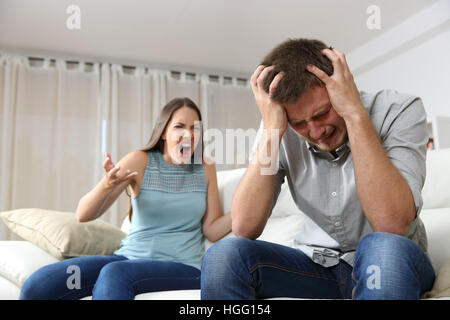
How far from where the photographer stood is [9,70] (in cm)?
407

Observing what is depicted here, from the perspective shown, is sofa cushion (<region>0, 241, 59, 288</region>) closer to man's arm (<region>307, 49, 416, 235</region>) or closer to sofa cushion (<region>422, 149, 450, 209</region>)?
man's arm (<region>307, 49, 416, 235</region>)

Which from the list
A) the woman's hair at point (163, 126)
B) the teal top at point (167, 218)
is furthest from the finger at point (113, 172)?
the woman's hair at point (163, 126)

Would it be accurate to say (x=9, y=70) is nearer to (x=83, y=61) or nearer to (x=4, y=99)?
(x=4, y=99)

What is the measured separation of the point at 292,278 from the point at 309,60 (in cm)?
52

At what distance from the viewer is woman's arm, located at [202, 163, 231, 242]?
1631 millimetres

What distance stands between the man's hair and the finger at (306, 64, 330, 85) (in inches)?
0.4

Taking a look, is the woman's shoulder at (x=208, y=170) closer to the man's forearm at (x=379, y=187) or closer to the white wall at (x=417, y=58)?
the man's forearm at (x=379, y=187)

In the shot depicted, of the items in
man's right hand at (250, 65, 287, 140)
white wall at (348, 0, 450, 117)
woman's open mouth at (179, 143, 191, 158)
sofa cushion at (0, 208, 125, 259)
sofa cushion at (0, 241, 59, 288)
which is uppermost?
white wall at (348, 0, 450, 117)

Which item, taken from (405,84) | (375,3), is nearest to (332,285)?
(375,3)

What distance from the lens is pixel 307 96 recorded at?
102cm

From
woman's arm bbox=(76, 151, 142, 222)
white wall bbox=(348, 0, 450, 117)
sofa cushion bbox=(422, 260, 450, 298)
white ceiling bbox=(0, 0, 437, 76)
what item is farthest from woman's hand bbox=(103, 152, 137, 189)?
white wall bbox=(348, 0, 450, 117)

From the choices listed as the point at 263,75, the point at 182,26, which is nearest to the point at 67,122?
the point at 182,26

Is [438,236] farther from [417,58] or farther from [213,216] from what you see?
[417,58]

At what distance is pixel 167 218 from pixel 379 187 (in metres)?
0.89
